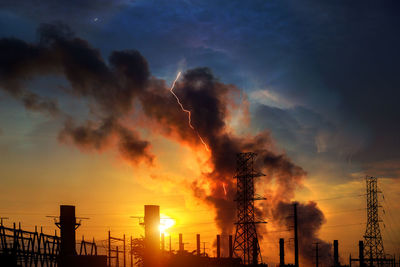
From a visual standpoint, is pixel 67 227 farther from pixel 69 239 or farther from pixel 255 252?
pixel 255 252

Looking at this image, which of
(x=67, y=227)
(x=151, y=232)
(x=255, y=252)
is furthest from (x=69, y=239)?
(x=255, y=252)

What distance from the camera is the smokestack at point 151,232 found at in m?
46.2

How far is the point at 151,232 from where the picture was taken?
1806 inches

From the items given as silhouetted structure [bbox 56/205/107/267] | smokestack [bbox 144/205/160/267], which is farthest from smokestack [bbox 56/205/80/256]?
smokestack [bbox 144/205/160/267]

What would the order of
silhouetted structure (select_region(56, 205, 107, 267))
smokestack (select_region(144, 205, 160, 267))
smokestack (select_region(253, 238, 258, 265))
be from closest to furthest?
smokestack (select_region(144, 205, 160, 267)) → silhouetted structure (select_region(56, 205, 107, 267)) → smokestack (select_region(253, 238, 258, 265))

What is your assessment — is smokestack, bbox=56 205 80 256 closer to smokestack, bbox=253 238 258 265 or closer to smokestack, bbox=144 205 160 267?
smokestack, bbox=144 205 160 267

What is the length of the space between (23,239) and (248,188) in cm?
2788

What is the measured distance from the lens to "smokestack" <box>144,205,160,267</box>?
152 ft

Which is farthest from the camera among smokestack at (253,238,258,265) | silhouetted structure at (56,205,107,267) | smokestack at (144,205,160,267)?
smokestack at (253,238,258,265)

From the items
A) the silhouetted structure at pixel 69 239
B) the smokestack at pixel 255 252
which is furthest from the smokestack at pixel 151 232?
the smokestack at pixel 255 252

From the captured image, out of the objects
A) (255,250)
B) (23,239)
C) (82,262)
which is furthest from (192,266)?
(23,239)

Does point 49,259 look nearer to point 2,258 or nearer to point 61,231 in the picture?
point 61,231

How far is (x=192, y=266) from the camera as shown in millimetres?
57969

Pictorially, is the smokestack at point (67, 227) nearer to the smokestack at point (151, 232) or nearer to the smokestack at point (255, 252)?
the smokestack at point (151, 232)
